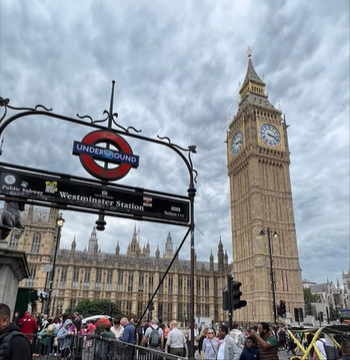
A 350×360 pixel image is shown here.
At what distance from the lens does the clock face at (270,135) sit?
66.8 metres

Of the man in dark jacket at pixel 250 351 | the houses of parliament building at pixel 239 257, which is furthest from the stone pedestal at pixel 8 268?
the houses of parliament building at pixel 239 257

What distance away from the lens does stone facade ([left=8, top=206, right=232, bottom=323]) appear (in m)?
57.5

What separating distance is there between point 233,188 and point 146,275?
27342 millimetres

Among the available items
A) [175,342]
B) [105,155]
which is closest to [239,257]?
[175,342]

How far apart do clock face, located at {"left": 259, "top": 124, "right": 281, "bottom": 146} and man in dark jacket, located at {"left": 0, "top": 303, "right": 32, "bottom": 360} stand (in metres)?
66.9

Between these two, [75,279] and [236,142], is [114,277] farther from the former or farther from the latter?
[236,142]

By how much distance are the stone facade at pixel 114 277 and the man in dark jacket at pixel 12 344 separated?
5722cm

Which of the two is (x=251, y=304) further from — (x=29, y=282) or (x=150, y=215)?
(x=150, y=215)

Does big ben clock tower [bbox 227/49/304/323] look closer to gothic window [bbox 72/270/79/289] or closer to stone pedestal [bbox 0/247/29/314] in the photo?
gothic window [bbox 72/270/79/289]

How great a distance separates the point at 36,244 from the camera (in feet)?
189

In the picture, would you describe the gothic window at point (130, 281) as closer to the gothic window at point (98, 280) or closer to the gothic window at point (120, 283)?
the gothic window at point (120, 283)

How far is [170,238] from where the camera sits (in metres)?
116

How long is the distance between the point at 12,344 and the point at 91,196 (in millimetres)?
2599

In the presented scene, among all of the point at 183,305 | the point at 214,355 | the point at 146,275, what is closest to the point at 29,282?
the point at 146,275
